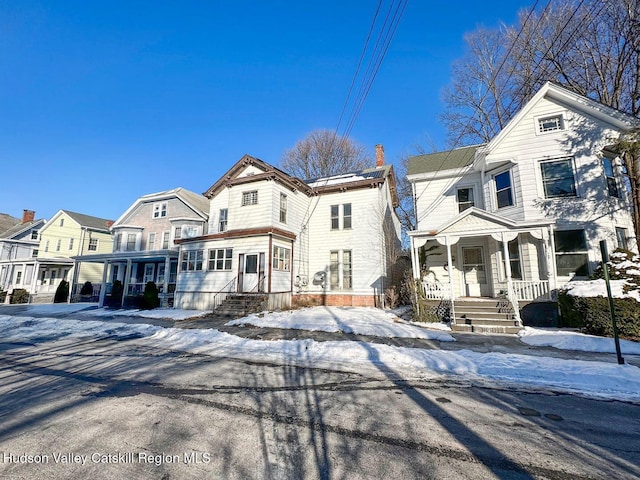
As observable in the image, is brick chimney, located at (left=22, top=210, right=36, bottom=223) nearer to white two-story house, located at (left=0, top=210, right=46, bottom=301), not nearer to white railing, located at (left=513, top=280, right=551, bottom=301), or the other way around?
white two-story house, located at (left=0, top=210, right=46, bottom=301)

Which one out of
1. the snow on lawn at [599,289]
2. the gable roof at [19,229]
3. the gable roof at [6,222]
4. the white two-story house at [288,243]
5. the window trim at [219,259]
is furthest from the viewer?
the gable roof at [6,222]

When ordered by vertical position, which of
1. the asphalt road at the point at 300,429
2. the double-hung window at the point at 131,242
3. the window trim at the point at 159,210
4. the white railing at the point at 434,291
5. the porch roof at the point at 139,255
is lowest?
the asphalt road at the point at 300,429

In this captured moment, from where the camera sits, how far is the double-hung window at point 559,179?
11.6m

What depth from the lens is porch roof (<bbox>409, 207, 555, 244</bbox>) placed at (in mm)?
10758

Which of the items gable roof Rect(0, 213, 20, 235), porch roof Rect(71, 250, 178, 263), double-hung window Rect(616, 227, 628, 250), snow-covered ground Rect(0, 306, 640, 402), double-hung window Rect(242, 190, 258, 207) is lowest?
snow-covered ground Rect(0, 306, 640, 402)

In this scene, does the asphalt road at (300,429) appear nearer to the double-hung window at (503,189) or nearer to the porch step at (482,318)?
the porch step at (482,318)

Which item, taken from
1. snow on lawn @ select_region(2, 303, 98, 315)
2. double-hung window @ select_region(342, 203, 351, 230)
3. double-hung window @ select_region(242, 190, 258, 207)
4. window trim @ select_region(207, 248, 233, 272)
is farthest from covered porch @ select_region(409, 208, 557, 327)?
snow on lawn @ select_region(2, 303, 98, 315)

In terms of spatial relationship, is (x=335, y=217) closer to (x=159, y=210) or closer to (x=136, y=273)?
(x=159, y=210)

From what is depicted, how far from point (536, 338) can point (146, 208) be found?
90.6ft

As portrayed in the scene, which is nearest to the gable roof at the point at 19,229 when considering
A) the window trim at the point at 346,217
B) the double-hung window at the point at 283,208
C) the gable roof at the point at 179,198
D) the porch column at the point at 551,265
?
the gable roof at the point at 179,198

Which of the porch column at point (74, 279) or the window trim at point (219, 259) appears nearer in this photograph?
the window trim at point (219, 259)

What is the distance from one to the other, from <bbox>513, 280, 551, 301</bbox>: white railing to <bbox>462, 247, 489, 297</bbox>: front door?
5.93ft

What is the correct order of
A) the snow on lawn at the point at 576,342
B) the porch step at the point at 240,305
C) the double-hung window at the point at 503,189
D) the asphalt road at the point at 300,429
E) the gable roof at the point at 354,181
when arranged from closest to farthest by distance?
1. the asphalt road at the point at 300,429
2. the snow on lawn at the point at 576,342
3. the double-hung window at the point at 503,189
4. the porch step at the point at 240,305
5. the gable roof at the point at 354,181

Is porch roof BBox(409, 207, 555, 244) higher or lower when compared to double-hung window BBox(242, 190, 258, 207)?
lower
